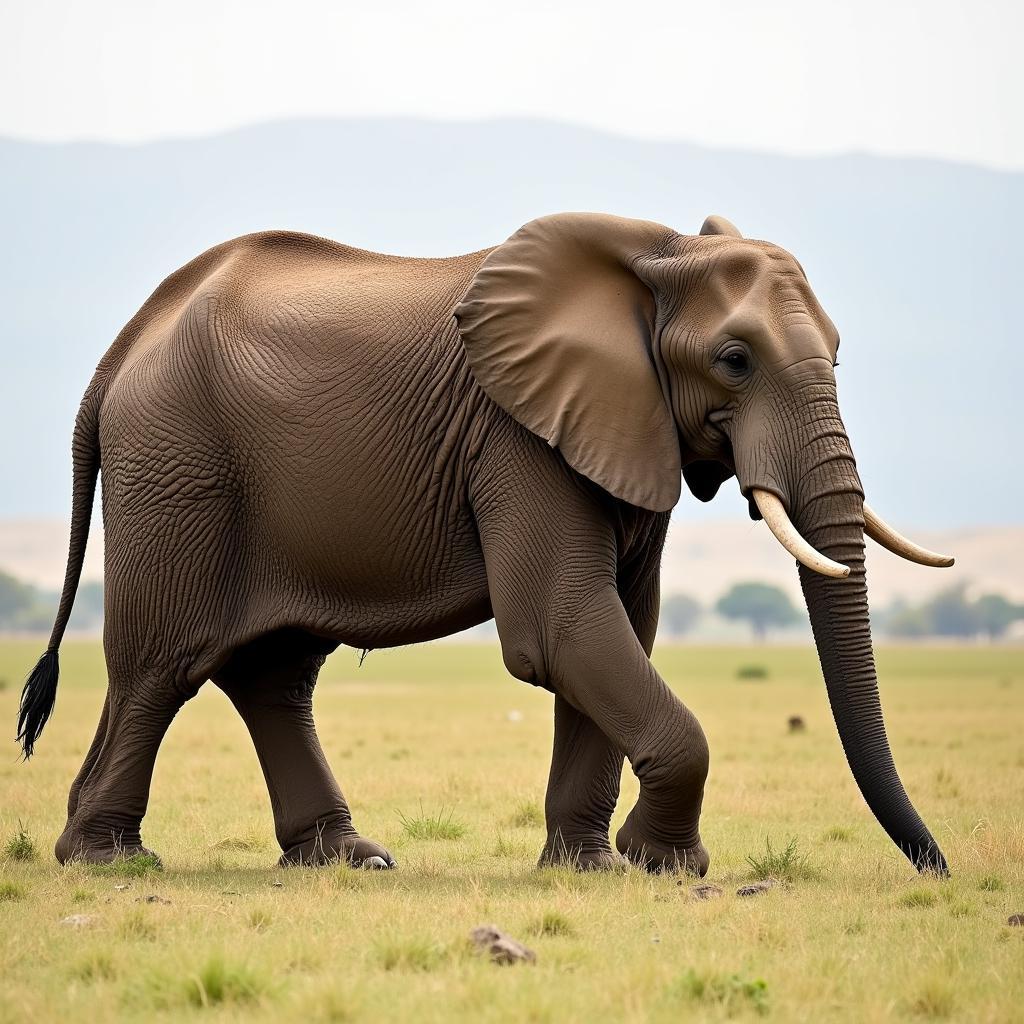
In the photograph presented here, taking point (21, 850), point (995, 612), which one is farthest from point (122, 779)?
point (995, 612)

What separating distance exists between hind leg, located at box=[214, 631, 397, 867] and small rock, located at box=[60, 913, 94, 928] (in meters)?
3.04

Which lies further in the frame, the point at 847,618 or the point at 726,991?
A: the point at 847,618

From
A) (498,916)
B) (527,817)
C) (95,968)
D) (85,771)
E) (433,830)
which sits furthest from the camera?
(527,817)

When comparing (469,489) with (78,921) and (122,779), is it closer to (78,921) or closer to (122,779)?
(122,779)

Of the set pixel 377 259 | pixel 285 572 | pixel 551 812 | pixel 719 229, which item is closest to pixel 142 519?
pixel 285 572

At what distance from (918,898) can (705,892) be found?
102cm

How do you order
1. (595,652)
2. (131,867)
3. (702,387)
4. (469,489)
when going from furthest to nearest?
1. (131,867)
2. (469,489)
3. (702,387)
4. (595,652)

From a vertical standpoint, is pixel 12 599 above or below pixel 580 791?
below

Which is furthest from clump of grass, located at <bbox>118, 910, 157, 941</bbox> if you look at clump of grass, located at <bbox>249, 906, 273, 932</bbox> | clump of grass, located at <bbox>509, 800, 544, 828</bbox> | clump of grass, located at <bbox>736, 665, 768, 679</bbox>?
clump of grass, located at <bbox>736, 665, 768, 679</bbox>

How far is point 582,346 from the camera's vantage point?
9250 mm

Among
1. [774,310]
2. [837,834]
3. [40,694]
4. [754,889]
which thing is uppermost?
[774,310]

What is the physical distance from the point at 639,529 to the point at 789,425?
1262 mm

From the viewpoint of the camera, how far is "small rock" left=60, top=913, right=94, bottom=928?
7.51 m

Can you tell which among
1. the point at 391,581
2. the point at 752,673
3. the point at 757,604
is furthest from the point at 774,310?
the point at 757,604
